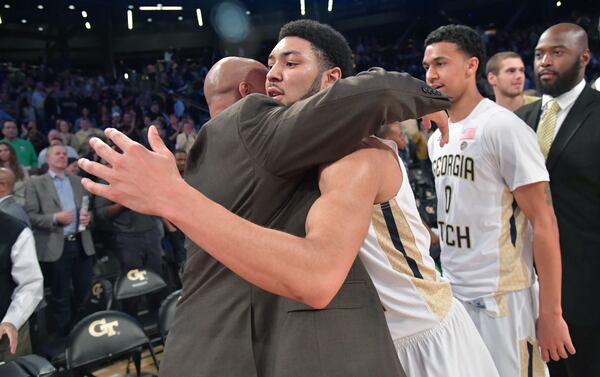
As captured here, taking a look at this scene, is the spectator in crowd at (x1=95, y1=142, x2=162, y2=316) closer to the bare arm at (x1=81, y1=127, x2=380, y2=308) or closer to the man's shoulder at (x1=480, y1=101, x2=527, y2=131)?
the man's shoulder at (x1=480, y1=101, x2=527, y2=131)

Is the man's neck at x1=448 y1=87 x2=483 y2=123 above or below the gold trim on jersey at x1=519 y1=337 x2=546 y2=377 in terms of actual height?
above

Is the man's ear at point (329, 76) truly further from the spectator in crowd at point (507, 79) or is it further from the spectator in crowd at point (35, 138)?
the spectator in crowd at point (35, 138)

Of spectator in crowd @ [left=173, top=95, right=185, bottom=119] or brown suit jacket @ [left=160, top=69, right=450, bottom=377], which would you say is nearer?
brown suit jacket @ [left=160, top=69, right=450, bottom=377]

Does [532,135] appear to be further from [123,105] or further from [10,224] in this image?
[123,105]

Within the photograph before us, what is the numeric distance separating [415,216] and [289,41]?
2.06 ft

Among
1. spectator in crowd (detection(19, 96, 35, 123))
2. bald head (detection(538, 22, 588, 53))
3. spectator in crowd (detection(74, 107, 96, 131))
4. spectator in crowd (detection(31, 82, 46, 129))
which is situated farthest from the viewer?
spectator in crowd (detection(31, 82, 46, 129))

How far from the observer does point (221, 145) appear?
50.5 inches

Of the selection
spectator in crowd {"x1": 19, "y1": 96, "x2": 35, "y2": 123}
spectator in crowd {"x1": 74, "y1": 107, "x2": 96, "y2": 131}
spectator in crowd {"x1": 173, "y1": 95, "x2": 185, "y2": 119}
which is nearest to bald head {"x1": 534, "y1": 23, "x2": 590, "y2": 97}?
spectator in crowd {"x1": 74, "y1": 107, "x2": 96, "y2": 131}

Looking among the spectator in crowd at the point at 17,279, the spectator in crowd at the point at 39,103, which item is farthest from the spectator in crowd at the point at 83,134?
the spectator in crowd at the point at 17,279

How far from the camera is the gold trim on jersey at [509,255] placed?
234 cm

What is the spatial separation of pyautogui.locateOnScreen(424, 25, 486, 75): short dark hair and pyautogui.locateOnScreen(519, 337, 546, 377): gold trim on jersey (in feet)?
4.04

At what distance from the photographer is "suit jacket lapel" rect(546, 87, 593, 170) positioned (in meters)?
2.62

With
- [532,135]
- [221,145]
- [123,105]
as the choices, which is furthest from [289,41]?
[123,105]

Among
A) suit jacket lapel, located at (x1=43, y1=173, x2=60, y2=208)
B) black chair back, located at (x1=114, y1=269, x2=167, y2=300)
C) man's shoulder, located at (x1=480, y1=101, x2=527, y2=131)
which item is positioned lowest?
black chair back, located at (x1=114, y1=269, x2=167, y2=300)
